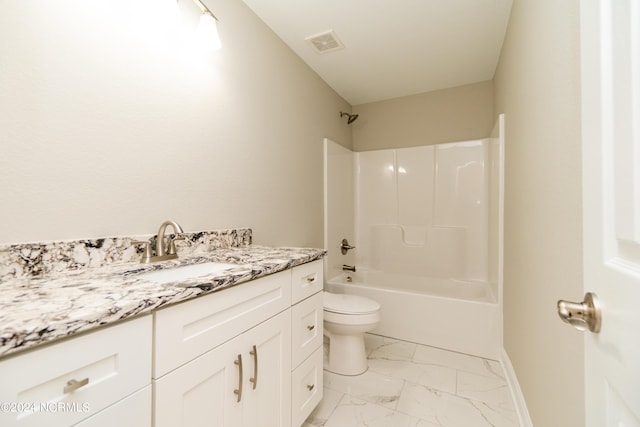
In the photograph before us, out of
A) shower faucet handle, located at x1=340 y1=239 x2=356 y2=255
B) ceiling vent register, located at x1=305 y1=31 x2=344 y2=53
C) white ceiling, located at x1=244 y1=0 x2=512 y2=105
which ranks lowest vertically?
shower faucet handle, located at x1=340 y1=239 x2=356 y2=255

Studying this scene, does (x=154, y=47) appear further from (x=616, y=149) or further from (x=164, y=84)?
(x=616, y=149)

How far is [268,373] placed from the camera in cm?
104

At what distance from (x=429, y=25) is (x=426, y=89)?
3.42ft

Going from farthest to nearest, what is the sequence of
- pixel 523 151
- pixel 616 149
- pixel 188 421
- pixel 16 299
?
pixel 523 151 → pixel 188 421 → pixel 16 299 → pixel 616 149

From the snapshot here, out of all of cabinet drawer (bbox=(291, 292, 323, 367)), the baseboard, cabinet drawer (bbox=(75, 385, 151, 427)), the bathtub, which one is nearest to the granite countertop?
cabinet drawer (bbox=(75, 385, 151, 427))

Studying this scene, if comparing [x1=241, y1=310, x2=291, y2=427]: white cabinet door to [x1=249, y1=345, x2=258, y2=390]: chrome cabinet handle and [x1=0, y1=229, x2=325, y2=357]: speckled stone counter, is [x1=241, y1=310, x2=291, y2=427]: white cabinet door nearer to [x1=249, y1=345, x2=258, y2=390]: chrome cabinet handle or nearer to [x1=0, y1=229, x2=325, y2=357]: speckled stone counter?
[x1=249, y1=345, x2=258, y2=390]: chrome cabinet handle

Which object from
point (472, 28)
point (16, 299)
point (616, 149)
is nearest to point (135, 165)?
point (16, 299)

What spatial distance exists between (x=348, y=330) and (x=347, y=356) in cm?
21

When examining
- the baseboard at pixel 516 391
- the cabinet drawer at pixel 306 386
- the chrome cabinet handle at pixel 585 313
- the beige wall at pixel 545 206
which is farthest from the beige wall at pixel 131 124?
the baseboard at pixel 516 391

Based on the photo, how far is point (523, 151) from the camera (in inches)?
56.7

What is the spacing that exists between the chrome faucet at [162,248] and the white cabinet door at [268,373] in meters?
0.51

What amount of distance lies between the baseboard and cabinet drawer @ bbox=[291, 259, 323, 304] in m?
1.18

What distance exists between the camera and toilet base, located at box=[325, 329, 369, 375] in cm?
186

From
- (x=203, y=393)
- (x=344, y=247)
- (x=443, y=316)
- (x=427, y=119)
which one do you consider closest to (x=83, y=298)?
(x=203, y=393)
